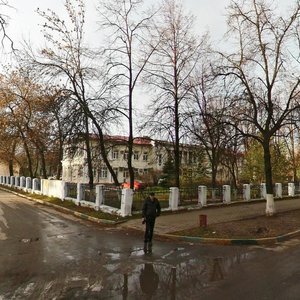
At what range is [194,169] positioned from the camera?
147 ft

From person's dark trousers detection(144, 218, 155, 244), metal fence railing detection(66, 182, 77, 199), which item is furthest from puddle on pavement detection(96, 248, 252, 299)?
metal fence railing detection(66, 182, 77, 199)

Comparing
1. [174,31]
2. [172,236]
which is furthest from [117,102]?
[172,236]

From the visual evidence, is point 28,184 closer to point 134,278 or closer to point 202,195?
point 202,195

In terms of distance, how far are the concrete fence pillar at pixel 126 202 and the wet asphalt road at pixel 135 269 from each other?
4445 millimetres

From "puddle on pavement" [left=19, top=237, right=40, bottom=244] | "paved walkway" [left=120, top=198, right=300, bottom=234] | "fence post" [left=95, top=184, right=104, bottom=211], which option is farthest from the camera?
"fence post" [left=95, top=184, right=104, bottom=211]

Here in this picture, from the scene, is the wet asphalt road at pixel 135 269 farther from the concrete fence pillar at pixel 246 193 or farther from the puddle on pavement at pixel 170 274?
the concrete fence pillar at pixel 246 193

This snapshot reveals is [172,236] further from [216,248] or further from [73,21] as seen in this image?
[73,21]

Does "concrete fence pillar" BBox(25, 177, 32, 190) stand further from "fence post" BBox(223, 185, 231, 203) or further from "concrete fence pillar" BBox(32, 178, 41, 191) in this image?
"fence post" BBox(223, 185, 231, 203)

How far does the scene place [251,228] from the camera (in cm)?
1605

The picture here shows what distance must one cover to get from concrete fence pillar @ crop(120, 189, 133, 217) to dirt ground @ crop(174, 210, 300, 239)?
4709mm

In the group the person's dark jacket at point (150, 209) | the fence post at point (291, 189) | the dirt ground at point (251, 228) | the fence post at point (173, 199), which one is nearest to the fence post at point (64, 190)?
the fence post at point (173, 199)

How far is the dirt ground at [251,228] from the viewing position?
14.9 m

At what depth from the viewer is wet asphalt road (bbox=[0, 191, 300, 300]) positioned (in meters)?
7.92

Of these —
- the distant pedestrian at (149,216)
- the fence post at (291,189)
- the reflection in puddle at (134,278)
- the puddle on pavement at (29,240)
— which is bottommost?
the reflection in puddle at (134,278)
